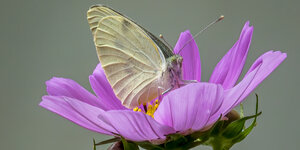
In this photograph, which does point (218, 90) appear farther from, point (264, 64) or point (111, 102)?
point (111, 102)

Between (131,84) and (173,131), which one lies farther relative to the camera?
(131,84)

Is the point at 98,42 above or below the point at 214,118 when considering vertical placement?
above

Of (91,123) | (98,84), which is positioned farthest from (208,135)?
(98,84)

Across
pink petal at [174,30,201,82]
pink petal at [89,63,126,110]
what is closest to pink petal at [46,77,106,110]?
pink petal at [89,63,126,110]

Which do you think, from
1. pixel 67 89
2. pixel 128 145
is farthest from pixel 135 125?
pixel 67 89

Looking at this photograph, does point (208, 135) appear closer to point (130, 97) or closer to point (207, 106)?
point (207, 106)
